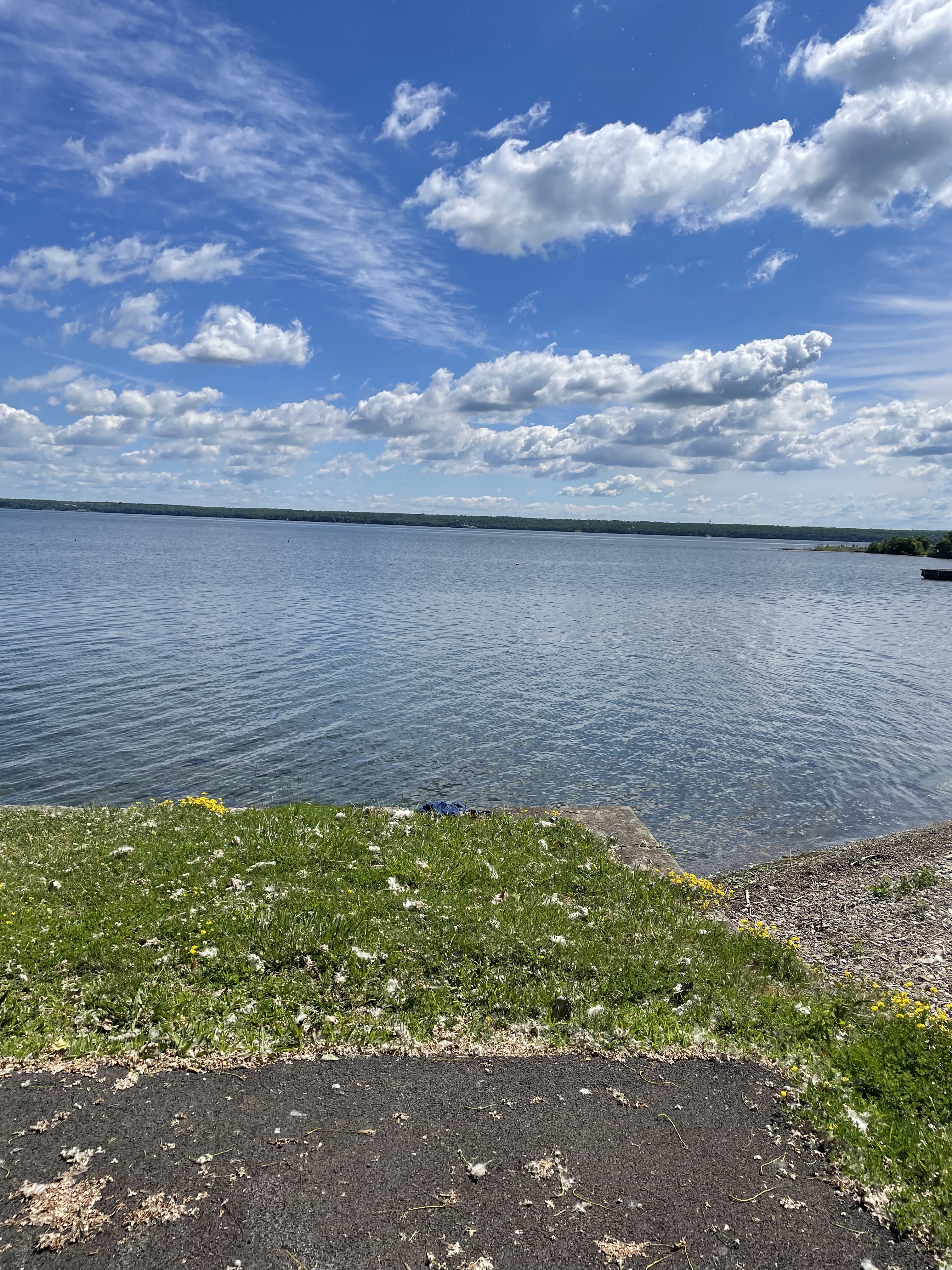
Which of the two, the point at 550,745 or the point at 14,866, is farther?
the point at 550,745

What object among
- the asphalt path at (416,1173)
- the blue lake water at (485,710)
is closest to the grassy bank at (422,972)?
the asphalt path at (416,1173)

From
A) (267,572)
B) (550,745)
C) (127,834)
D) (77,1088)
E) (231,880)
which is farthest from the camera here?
(267,572)

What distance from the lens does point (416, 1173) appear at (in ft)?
22.5

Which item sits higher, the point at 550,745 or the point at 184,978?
the point at 184,978

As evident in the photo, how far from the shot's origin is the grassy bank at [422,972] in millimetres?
8328

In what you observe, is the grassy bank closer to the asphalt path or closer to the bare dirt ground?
the asphalt path

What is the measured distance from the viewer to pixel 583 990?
10.1m

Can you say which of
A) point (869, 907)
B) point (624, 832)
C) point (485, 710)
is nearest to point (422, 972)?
point (624, 832)

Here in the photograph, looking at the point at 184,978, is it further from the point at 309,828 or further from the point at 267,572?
the point at 267,572

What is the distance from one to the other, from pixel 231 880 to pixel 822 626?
71.8 meters

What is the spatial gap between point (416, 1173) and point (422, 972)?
3.27 metres

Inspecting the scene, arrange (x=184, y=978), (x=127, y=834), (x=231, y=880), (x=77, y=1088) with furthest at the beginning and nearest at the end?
(x=127, y=834), (x=231, y=880), (x=184, y=978), (x=77, y=1088)

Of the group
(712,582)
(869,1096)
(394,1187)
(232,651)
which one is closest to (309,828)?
(394,1187)

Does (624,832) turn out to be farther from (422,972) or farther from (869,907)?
(422,972)
